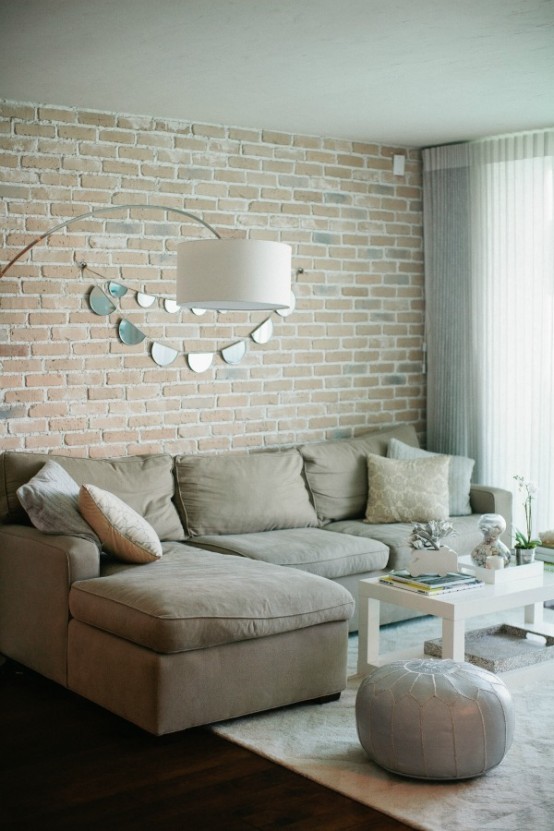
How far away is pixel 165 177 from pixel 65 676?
2.60m

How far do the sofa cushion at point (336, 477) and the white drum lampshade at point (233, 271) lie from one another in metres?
1.66

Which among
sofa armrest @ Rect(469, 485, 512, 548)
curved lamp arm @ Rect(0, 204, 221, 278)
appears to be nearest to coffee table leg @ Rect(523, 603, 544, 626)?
sofa armrest @ Rect(469, 485, 512, 548)

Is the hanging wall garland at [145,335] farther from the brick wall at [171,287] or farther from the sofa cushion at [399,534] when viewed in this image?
the sofa cushion at [399,534]

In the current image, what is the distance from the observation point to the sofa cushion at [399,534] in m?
5.07

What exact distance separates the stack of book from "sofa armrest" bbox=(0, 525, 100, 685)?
1218 millimetres

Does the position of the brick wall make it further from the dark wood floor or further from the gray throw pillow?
the dark wood floor

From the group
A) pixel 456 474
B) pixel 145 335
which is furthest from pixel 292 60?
pixel 456 474

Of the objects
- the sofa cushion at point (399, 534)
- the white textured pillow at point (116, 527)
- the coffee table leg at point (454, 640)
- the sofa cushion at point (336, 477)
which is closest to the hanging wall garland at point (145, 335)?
the sofa cushion at point (336, 477)

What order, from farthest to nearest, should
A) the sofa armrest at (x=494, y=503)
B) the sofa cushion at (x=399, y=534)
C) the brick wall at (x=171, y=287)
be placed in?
1. the sofa armrest at (x=494, y=503)
2. the sofa cushion at (x=399, y=534)
3. the brick wall at (x=171, y=287)

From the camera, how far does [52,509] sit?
4.23 meters

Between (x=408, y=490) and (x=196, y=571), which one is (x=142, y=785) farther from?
(x=408, y=490)

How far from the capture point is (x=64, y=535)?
421 cm

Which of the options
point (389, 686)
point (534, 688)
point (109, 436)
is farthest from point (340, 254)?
point (389, 686)

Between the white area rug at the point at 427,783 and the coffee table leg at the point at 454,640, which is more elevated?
the coffee table leg at the point at 454,640
